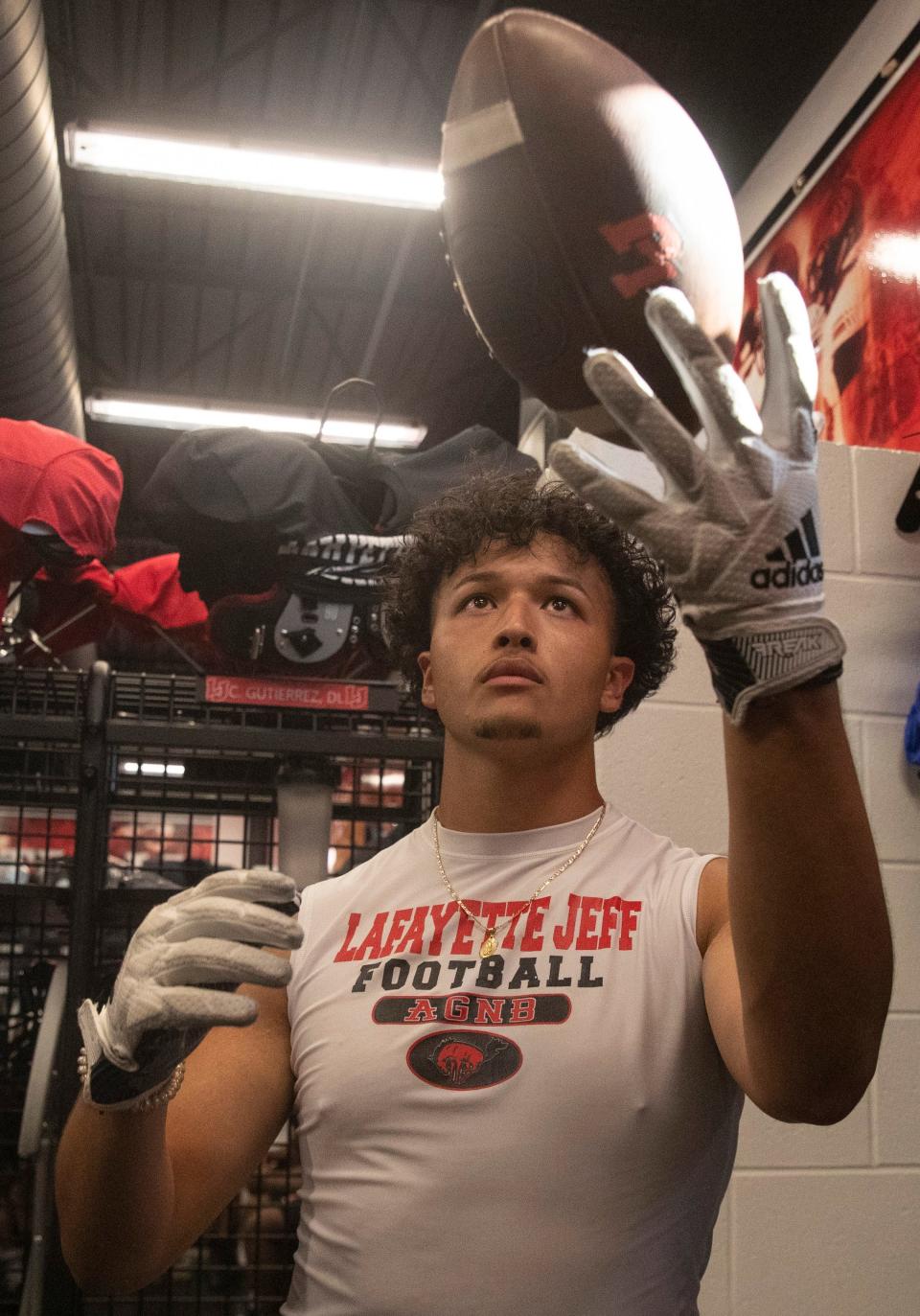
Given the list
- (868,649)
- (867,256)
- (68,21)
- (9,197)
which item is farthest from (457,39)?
(868,649)

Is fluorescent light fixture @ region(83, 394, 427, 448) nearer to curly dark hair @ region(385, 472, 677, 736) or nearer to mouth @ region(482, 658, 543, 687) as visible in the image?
curly dark hair @ region(385, 472, 677, 736)

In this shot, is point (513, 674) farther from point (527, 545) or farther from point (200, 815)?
point (200, 815)

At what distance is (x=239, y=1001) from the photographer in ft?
3.32

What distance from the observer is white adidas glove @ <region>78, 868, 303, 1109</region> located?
3.33ft

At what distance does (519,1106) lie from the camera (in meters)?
1.20

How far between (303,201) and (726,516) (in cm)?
540

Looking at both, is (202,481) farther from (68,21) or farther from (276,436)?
(68,21)

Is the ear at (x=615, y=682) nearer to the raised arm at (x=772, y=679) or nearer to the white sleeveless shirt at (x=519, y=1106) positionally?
the white sleeveless shirt at (x=519, y=1106)

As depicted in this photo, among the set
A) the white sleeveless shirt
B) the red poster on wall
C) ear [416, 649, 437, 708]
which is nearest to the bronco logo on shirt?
the white sleeveless shirt

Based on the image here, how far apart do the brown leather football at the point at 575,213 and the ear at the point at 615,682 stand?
0.99 feet

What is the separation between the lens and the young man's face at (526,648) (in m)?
1.39

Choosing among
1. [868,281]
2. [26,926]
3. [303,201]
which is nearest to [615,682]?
[26,926]

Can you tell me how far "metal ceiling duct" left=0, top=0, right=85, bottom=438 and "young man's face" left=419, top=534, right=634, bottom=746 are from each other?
266 centimetres

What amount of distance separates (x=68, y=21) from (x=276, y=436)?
3405 mm
